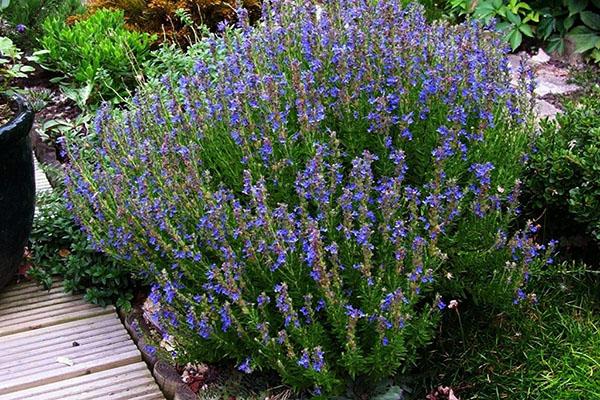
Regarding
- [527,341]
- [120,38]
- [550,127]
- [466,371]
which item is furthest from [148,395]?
[120,38]

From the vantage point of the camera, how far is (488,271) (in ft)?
9.00

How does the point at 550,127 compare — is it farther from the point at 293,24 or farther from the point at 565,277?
the point at 293,24

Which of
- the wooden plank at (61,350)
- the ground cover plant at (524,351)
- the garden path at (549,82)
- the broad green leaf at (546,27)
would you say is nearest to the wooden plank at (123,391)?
the wooden plank at (61,350)

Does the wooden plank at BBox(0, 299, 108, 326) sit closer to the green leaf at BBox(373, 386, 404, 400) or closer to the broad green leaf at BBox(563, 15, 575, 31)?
the green leaf at BBox(373, 386, 404, 400)

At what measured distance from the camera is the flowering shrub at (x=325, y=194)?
234 centimetres

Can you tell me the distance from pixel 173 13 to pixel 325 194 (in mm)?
3520

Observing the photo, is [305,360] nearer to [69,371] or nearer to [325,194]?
[325,194]

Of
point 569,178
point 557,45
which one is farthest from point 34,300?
point 557,45

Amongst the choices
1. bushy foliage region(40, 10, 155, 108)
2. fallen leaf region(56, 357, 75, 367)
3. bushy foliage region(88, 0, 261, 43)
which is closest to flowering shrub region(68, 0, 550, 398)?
fallen leaf region(56, 357, 75, 367)

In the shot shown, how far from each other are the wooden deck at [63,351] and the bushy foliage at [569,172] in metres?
1.79

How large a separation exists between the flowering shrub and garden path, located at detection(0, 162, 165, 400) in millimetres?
420

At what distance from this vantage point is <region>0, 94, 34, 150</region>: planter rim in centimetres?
311

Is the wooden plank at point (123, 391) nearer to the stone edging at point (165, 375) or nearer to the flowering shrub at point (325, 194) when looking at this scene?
the stone edging at point (165, 375)

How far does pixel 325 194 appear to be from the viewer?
2371mm
